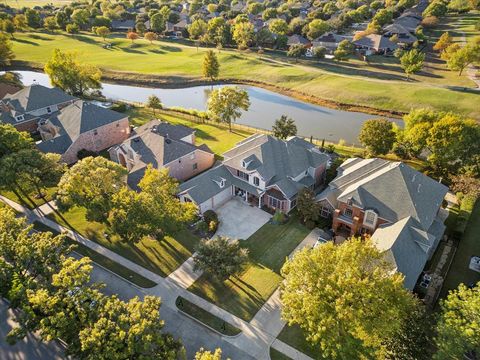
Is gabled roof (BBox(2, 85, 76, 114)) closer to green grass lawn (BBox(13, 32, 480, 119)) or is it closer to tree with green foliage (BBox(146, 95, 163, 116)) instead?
tree with green foliage (BBox(146, 95, 163, 116))

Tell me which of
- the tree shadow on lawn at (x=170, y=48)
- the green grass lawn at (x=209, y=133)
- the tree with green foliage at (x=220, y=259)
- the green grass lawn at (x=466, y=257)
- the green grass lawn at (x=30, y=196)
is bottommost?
the green grass lawn at (x=30, y=196)

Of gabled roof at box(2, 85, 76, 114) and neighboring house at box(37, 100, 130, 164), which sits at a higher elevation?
gabled roof at box(2, 85, 76, 114)

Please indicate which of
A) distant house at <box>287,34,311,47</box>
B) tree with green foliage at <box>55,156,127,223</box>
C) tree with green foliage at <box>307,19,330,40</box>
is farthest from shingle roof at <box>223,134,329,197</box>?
tree with green foliage at <box>307,19,330,40</box>

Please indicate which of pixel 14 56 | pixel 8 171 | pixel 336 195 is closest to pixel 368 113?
pixel 336 195

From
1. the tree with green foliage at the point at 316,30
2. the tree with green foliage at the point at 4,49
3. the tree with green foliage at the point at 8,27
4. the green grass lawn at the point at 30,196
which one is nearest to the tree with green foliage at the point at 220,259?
the green grass lawn at the point at 30,196

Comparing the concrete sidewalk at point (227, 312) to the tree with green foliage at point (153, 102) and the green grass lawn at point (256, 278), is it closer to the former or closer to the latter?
the green grass lawn at point (256, 278)

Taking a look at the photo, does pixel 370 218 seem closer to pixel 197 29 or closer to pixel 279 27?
pixel 279 27
